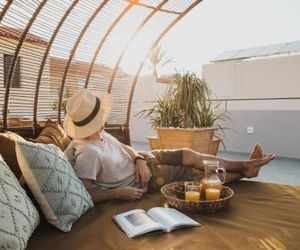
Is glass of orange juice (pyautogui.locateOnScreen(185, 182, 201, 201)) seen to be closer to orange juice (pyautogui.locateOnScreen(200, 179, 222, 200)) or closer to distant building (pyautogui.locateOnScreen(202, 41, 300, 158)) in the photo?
orange juice (pyautogui.locateOnScreen(200, 179, 222, 200))

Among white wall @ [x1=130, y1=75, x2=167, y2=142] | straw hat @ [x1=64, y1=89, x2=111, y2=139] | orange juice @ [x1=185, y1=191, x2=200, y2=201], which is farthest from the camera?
white wall @ [x1=130, y1=75, x2=167, y2=142]

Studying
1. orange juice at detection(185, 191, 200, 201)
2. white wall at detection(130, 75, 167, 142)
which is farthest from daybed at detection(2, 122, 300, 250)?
white wall at detection(130, 75, 167, 142)

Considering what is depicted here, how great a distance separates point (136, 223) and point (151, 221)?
7 cm

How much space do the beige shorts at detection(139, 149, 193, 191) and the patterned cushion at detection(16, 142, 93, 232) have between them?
0.82 metres

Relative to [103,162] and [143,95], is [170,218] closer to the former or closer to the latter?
[103,162]

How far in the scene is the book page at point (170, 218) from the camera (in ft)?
4.99

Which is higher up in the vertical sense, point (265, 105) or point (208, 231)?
point (265, 105)

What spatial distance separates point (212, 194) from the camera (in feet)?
5.95

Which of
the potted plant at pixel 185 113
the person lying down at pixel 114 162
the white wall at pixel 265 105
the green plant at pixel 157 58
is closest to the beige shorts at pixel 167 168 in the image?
the person lying down at pixel 114 162

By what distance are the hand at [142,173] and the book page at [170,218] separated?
0.55 m

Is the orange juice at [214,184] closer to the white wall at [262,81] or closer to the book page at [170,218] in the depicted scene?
the book page at [170,218]

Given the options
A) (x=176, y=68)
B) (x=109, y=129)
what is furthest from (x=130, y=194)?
(x=176, y=68)

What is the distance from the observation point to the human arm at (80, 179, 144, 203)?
1.98m

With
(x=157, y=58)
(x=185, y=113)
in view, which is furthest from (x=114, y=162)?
(x=157, y=58)
